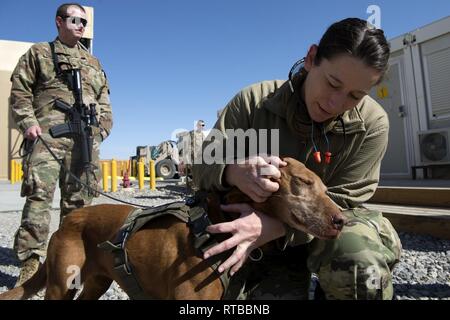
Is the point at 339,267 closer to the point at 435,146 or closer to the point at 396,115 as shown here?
the point at 435,146

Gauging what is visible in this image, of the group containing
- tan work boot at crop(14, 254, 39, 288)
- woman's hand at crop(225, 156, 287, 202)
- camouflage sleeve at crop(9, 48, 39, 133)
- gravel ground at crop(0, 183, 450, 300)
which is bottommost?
gravel ground at crop(0, 183, 450, 300)

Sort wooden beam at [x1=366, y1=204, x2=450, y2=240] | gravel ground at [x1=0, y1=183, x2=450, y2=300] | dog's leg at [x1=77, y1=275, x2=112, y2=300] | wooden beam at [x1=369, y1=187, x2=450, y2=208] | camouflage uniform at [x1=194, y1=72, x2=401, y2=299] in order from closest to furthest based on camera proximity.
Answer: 1. camouflage uniform at [x1=194, y1=72, x2=401, y2=299]
2. dog's leg at [x1=77, y1=275, x2=112, y2=300]
3. gravel ground at [x1=0, y1=183, x2=450, y2=300]
4. wooden beam at [x1=366, y1=204, x2=450, y2=240]
5. wooden beam at [x1=369, y1=187, x2=450, y2=208]

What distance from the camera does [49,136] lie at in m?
3.54

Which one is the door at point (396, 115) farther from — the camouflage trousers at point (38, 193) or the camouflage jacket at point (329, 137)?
the camouflage trousers at point (38, 193)

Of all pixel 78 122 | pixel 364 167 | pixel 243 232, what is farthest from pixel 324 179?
pixel 78 122

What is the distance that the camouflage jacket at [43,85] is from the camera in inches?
137

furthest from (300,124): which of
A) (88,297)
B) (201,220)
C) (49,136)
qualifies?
(49,136)

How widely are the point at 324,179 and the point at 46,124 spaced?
106 inches

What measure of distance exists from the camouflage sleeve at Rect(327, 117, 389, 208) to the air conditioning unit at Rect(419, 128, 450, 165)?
5.42 m

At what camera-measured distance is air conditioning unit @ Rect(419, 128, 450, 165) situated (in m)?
6.74

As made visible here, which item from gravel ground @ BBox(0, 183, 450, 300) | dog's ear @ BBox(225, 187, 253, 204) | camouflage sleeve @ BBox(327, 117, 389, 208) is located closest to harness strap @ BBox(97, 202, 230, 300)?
dog's ear @ BBox(225, 187, 253, 204)

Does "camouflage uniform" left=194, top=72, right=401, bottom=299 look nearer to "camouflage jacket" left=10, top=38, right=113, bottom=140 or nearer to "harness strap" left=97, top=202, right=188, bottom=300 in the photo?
"harness strap" left=97, top=202, right=188, bottom=300

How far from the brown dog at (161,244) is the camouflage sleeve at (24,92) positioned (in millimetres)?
1521
